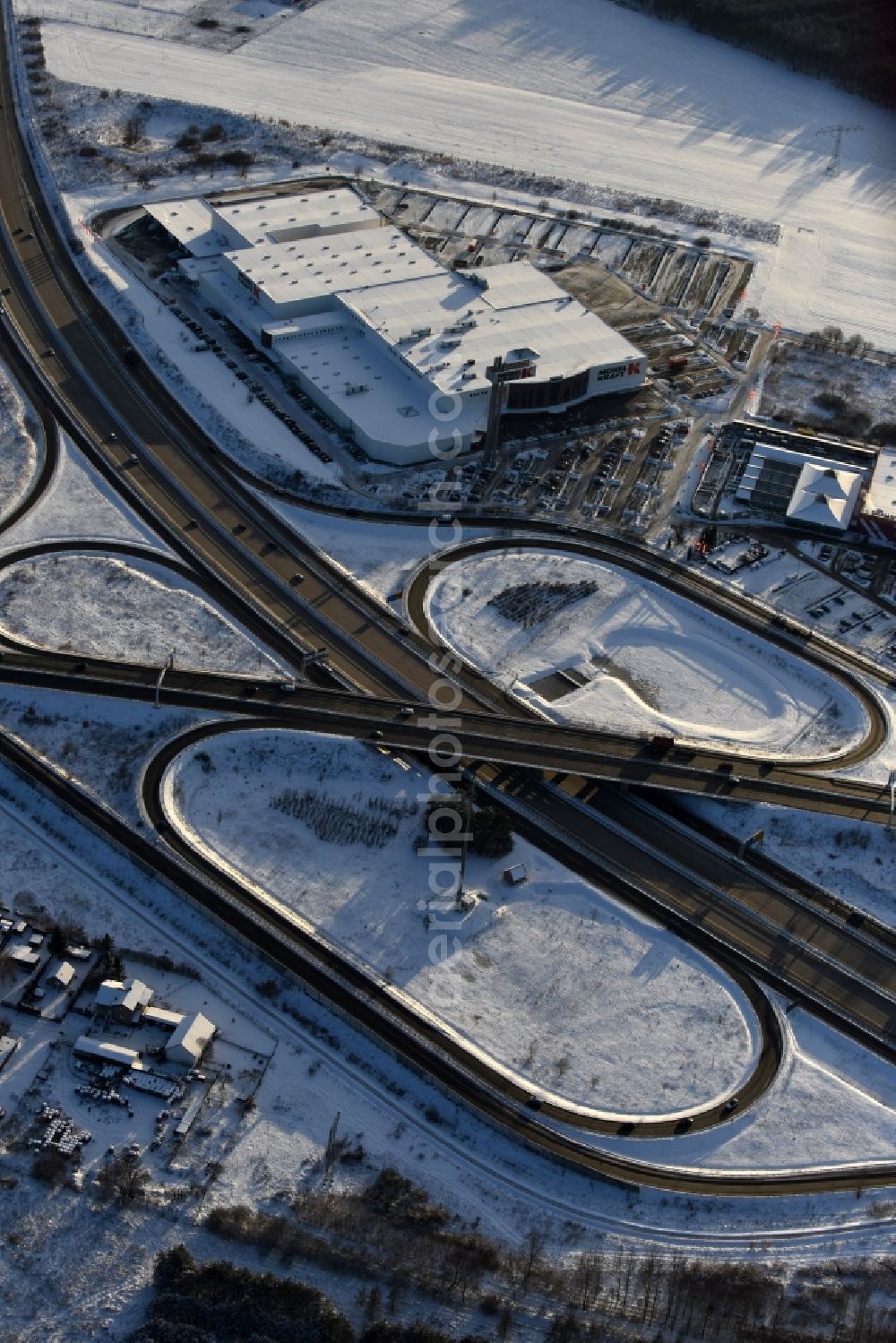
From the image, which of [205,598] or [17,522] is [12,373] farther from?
[205,598]

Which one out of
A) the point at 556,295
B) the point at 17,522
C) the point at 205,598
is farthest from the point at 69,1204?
the point at 556,295

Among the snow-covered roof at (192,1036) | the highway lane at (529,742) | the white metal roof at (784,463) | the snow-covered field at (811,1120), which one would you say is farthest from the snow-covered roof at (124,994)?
the white metal roof at (784,463)

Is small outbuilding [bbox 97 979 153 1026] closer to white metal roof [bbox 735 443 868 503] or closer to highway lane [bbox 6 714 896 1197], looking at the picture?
highway lane [bbox 6 714 896 1197]

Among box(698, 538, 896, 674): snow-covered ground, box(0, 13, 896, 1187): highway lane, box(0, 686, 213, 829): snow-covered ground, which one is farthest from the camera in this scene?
box(698, 538, 896, 674): snow-covered ground

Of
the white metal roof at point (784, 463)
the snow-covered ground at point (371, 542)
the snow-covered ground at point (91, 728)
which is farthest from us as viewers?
the white metal roof at point (784, 463)

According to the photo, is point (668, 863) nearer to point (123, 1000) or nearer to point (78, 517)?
point (123, 1000)

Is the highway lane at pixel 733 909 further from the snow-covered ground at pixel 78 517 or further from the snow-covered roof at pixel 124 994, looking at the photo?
the snow-covered ground at pixel 78 517

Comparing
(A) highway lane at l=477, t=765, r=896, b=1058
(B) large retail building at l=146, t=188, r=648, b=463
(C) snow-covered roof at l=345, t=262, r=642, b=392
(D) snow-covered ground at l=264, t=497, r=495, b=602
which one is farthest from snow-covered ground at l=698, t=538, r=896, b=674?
(C) snow-covered roof at l=345, t=262, r=642, b=392

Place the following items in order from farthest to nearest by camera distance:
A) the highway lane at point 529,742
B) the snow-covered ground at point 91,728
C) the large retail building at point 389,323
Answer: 1. the large retail building at point 389,323
2. the highway lane at point 529,742
3. the snow-covered ground at point 91,728
